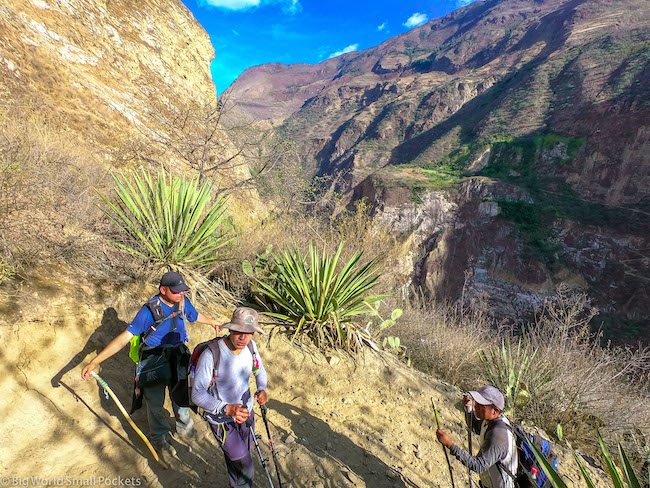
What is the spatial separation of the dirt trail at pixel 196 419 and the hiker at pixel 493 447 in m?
0.94

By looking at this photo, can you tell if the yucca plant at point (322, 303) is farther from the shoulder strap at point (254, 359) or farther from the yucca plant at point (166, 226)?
the shoulder strap at point (254, 359)

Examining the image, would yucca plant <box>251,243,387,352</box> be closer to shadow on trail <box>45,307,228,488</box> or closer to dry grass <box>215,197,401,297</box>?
dry grass <box>215,197,401,297</box>

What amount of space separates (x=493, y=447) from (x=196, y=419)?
2.38 meters

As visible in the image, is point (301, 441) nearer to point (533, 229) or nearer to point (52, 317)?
point (52, 317)

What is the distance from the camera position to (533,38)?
6762cm

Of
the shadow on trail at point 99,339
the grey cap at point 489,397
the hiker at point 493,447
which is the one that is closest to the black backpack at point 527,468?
the hiker at point 493,447

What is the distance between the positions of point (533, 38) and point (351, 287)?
89.6 m

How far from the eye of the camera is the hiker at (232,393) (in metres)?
1.95

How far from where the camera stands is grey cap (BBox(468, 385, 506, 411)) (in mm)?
2039

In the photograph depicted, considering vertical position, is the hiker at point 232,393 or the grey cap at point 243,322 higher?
the grey cap at point 243,322

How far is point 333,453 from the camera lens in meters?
2.86

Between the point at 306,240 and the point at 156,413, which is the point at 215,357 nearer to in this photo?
the point at 156,413

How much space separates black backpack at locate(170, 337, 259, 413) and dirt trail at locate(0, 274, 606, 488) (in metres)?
0.53

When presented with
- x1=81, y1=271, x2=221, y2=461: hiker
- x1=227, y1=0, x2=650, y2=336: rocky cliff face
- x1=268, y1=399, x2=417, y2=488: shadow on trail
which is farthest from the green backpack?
x1=227, y1=0, x2=650, y2=336: rocky cliff face
